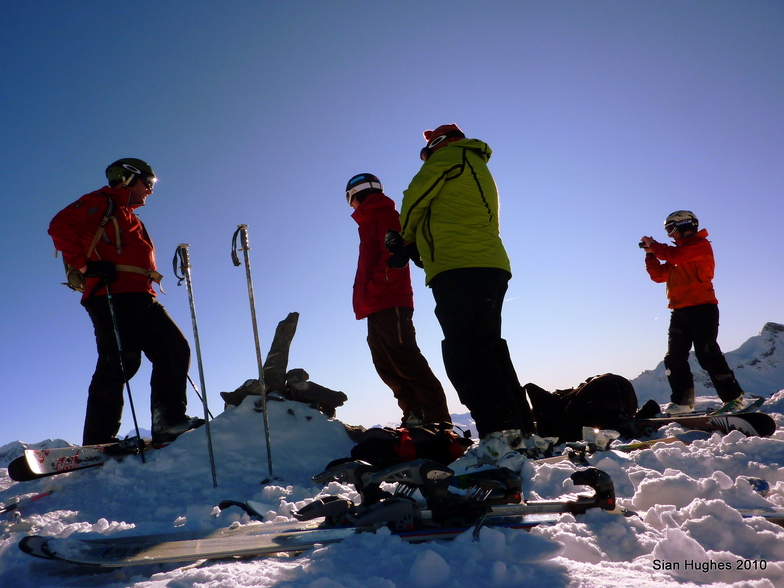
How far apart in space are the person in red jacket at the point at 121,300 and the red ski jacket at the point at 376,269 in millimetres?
1776

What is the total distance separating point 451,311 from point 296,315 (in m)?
3.40

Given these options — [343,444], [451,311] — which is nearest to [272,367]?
[343,444]

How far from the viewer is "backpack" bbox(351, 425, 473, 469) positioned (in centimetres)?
283

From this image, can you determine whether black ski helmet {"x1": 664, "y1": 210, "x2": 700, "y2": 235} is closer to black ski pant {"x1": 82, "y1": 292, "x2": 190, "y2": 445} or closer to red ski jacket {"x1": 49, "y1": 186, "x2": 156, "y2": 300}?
black ski pant {"x1": 82, "y1": 292, "x2": 190, "y2": 445}

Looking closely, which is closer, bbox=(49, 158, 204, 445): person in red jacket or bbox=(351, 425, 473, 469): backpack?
bbox=(351, 425, 473, 469): backpack

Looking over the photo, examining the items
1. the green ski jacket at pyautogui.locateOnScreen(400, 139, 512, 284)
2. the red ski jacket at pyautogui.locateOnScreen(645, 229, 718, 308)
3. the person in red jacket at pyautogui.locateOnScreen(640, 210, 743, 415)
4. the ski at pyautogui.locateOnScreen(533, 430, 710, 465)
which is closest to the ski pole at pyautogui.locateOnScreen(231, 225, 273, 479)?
the green ski jacket at pyautogui.locateOnScreen(400, 139, 512, 284)

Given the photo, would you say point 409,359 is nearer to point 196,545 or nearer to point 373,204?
point 373,204

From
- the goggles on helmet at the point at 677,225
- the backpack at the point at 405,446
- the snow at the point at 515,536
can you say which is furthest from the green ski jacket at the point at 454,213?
the goggles on helmet at the point at 677,225

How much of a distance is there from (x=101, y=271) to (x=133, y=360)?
2.68ft

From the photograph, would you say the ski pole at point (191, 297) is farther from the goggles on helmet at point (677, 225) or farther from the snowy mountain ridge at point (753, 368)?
the snowy mountain ridge at point (753, 368)

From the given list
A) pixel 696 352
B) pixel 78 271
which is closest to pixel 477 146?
pixel 78 271

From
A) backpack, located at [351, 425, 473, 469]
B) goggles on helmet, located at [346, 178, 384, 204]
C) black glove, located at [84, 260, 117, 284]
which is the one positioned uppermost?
goggles on helmet, located at [346, 178, 384, 204]

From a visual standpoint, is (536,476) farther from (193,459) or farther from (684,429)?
(193,459)

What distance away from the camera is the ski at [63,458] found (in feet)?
10.1
